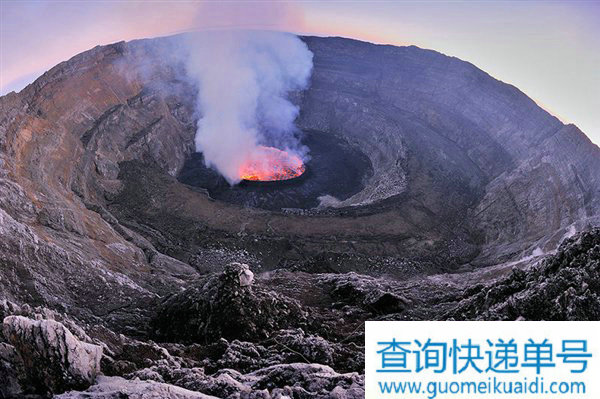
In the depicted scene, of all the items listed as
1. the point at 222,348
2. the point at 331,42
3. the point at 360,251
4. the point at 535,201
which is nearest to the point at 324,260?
the point at 360,251

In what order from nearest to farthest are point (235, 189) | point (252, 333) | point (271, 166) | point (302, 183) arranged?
point (252, 333) < point (235, 189) < point (302, 183) < point (271, 166)

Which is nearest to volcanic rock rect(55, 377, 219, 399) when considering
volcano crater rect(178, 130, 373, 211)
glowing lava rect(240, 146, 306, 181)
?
volcano crater rect(178, 130, 373, 211)

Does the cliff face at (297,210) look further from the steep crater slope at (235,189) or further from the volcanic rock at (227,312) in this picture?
the volcanic rock at (227,312)

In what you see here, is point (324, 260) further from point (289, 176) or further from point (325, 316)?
point (289, 176)

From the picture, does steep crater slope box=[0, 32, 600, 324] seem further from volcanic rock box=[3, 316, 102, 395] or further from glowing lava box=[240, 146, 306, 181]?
volcanic rock box=[3, 316, 102, 395]

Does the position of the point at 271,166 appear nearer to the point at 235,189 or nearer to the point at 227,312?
the point at 235,189

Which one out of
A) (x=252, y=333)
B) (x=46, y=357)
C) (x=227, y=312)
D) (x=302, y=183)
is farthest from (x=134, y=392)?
(x=302, y=183)
